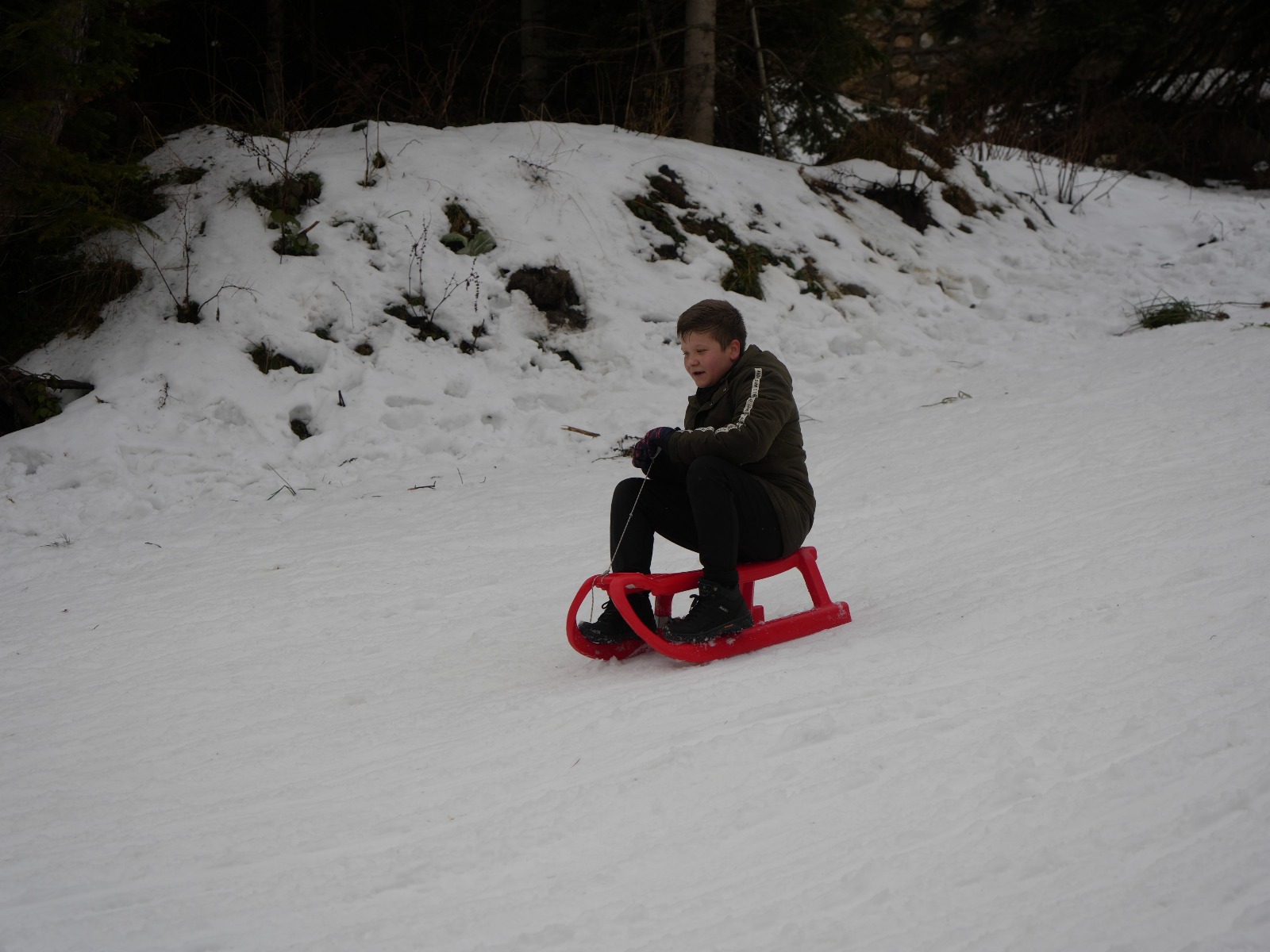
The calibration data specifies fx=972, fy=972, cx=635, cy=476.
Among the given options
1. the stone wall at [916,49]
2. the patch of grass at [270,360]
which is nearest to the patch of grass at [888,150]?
the patch of grass at [270,360]

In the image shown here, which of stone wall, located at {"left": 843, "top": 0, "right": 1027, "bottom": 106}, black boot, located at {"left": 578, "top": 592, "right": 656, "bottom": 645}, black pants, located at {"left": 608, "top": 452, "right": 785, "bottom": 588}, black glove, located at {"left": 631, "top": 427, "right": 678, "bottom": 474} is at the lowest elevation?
black boot, located at {"left": 578, "top": 592, "right": 656, "bottom": 645}

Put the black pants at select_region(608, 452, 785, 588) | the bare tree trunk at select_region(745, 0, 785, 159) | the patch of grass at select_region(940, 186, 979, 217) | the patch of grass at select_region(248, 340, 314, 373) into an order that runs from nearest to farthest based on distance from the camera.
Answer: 1. the black pants at select_region(608, 452, 785, 588)
2. the patch of grass at select_region(248, 340, 314, 373)
3. the bare tree trunk at select_region(745, 0, 785, 159)
4. the patch of grass at select_region(940, 186, 979, 217)

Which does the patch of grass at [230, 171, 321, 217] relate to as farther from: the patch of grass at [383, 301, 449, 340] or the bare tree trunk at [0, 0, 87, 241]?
the bare tree trunk at [0, 0, 87, 241]

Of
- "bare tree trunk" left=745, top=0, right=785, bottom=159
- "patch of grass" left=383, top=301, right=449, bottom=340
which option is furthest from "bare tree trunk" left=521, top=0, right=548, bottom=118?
"patch of grass" left=383, top=301, right=449, bottom=340

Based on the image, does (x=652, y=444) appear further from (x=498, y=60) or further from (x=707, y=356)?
(x=498, y=60)

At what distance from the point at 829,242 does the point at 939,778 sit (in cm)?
768

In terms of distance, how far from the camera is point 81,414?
19.2 ft

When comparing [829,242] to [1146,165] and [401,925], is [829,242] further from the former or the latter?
[401,925]

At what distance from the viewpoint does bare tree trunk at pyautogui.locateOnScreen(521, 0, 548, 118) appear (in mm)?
9992

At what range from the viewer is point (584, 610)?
12.6ft

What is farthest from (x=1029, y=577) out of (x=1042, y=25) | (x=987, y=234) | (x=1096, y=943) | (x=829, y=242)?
(x=1042, y=25)

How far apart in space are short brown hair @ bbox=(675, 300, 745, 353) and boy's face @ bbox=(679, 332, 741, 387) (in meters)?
0.01

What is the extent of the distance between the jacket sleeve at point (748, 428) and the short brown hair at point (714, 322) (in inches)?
6.3

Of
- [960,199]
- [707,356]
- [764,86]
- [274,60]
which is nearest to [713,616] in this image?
[707,356]
